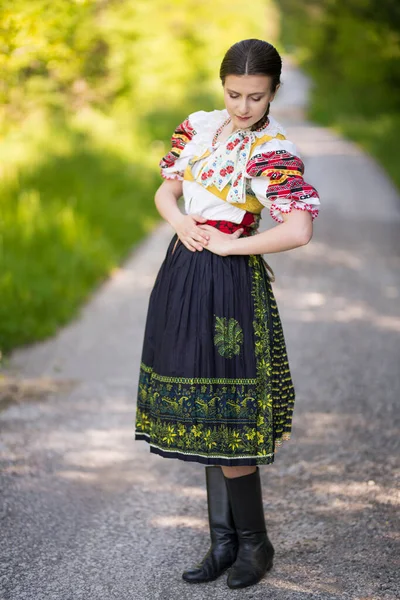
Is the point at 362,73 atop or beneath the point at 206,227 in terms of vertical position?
atop

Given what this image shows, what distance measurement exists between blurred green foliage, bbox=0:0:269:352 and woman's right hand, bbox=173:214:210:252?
236cm

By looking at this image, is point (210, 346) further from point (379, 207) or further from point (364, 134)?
point (364, 134)

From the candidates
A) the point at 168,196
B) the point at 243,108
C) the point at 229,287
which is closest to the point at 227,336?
the point at 229,287

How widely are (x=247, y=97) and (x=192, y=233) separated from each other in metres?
0.47

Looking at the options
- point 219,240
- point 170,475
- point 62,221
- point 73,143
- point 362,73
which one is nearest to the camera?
point 219,240

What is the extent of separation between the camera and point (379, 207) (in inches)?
424

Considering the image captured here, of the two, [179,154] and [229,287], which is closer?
[229,287]

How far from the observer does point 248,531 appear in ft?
9.58

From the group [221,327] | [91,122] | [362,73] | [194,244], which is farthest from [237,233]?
[362,73]

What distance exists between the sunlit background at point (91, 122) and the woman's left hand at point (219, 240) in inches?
96.9

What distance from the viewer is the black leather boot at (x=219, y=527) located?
296 cm

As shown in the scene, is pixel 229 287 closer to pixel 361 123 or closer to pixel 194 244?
pixel 194 244

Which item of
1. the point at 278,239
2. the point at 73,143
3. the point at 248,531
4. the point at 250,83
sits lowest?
the point at 248,531

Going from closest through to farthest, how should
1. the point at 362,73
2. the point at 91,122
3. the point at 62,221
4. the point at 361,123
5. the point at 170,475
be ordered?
the point at 170,475 < the point at 62,221 < the point at 91,122 < the point at 361,123 < the point at 362,73
